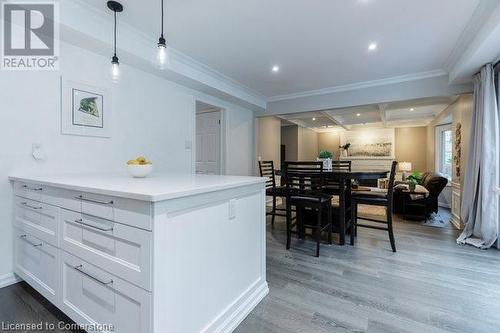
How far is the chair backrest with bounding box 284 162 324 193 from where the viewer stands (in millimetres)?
2765

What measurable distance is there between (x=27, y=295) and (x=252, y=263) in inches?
69.4

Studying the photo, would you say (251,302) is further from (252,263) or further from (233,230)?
(233,230)

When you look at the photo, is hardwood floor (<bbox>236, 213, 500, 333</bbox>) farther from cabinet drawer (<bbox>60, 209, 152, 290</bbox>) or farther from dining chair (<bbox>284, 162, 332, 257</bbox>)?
cabinet drawer (<bbox>60, 209, 152, 290</bbox>)

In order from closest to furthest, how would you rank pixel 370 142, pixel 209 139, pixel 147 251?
pixel 147 251 < pixel 209 139 < pixel 370 142

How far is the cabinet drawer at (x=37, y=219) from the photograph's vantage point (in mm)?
1621

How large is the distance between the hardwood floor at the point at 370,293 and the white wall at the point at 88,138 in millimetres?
1076

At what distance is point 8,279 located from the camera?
2.04 metres

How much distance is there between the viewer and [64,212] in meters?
1.54

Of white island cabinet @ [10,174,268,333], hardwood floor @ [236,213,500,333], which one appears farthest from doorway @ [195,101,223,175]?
white island cabinet @ [10,174,268,333]

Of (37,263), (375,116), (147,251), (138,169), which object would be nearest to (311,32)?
(138,169)

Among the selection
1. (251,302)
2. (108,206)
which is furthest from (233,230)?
(108,206)

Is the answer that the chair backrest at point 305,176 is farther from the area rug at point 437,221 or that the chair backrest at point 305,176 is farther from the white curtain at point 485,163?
the area rug at point 437,221

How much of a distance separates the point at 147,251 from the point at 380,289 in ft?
6.30

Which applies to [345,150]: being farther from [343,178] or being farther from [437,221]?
[343,178]
